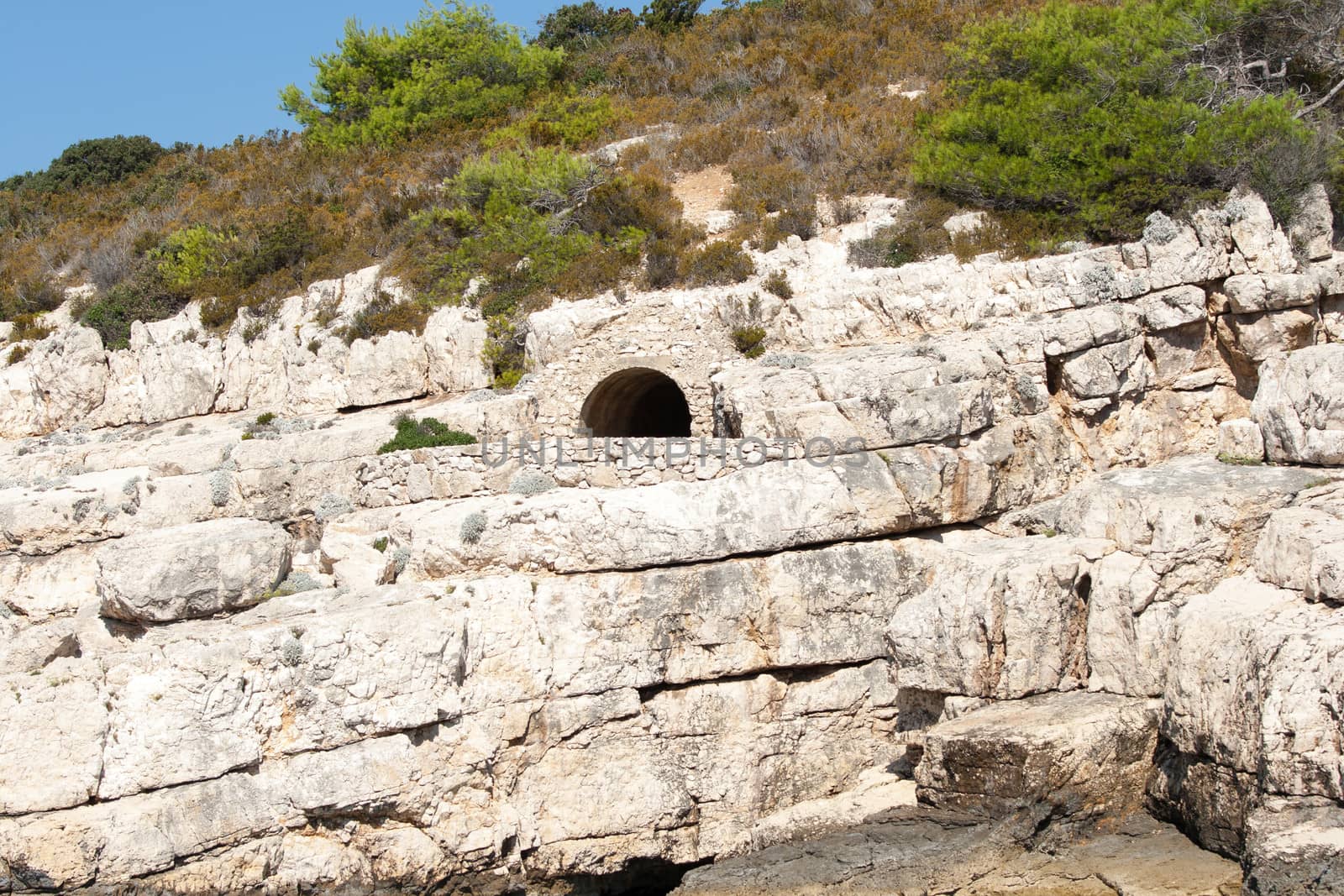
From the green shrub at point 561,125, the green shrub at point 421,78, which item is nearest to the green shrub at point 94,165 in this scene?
the green shrub at point 421,78

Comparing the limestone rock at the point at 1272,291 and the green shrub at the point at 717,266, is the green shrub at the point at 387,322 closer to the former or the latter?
the green shrub at the point at 717,266

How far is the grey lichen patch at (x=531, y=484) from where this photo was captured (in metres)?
15.0

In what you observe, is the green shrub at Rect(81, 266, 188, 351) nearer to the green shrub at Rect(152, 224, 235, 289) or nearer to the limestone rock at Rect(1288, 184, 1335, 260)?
the green shrub at Rect(152, 224, 235, 289)

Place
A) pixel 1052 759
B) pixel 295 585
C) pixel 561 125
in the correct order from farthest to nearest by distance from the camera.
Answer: pixel 561 125 < pixel 295 585 < pixel 1052 759

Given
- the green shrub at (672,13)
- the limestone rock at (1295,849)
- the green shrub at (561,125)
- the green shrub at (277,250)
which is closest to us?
the limestone rock at (1295,849)

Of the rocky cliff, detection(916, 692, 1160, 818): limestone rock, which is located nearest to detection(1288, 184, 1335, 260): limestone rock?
the rocky cliff

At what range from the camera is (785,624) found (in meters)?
13.3

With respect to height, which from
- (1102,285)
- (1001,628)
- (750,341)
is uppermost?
(1102,285)

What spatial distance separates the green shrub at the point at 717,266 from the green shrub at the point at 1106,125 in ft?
11.8

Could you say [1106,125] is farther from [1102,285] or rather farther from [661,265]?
[661,265]

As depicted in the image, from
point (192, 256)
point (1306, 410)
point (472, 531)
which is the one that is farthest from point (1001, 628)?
point (192, 256)

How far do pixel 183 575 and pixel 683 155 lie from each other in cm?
1438

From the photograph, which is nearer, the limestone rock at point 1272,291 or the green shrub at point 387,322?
the limestone rock at point 1272,291

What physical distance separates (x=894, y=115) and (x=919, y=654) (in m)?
14.3
